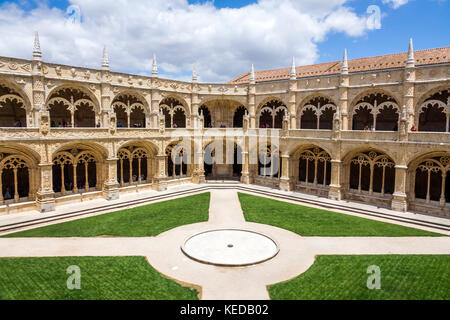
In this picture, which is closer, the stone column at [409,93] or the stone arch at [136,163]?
the stone column at [409,93]

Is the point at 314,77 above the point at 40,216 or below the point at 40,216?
above

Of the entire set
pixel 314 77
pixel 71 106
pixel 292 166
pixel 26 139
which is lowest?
pixel 292 166

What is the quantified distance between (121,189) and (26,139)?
8637 mm

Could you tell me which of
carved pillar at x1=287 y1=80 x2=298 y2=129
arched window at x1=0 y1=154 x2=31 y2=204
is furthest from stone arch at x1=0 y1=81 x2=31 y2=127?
carved pillar at x1=287 y1=80 x2=298 y2=129

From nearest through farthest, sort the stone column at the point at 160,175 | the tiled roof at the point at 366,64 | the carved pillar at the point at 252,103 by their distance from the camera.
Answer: the tiled roof at the point at 366,64
the stone column at the point at 160,175
the carved pillar at the point at 252,103

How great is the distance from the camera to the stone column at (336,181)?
1038 inches

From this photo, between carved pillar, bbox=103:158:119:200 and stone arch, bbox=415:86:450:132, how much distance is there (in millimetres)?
24299

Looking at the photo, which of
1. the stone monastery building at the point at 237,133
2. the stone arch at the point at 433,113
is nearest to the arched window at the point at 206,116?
the stone monastery building at the point at 237,133

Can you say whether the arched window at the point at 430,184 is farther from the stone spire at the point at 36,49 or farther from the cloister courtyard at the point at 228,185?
the stone spire at the point at 36,49

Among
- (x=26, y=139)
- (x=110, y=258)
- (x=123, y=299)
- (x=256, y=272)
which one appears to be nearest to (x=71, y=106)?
(x=26, y=139)

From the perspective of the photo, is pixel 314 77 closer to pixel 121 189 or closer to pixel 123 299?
pixel 121 189

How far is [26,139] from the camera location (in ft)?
70.7

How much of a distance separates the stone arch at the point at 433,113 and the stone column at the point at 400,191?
3.86m
